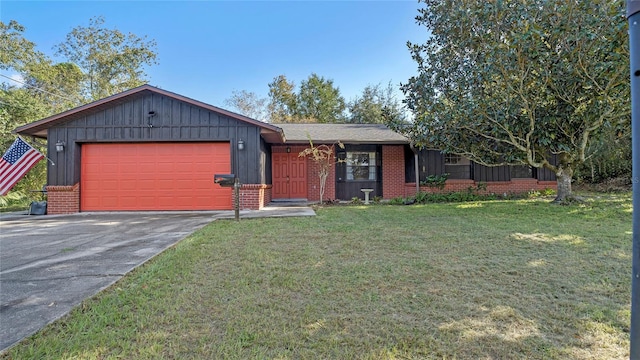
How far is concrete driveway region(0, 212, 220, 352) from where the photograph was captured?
2552mm

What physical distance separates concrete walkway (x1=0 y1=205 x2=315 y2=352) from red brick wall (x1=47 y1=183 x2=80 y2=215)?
0.76 metres

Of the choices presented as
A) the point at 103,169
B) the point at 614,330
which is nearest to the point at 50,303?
the point at 614,330

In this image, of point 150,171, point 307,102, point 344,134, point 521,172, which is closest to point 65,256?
point 150,171

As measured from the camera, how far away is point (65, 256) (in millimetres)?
4215

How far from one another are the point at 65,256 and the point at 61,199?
5988 mm

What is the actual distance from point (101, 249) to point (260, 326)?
3692 mm

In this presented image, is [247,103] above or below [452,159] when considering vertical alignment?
above

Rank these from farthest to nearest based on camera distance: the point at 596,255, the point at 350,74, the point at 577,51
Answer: the point at 350,74
the point at 577,51
the point at 596,255

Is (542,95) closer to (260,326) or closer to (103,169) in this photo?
(260,326)

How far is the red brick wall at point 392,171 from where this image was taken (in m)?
12.0

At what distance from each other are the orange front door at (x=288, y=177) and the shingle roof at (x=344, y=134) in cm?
91

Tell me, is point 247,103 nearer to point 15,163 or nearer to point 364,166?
point 364,166

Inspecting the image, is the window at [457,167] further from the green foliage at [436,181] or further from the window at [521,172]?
the window at [521,172]

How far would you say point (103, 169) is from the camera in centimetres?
910
